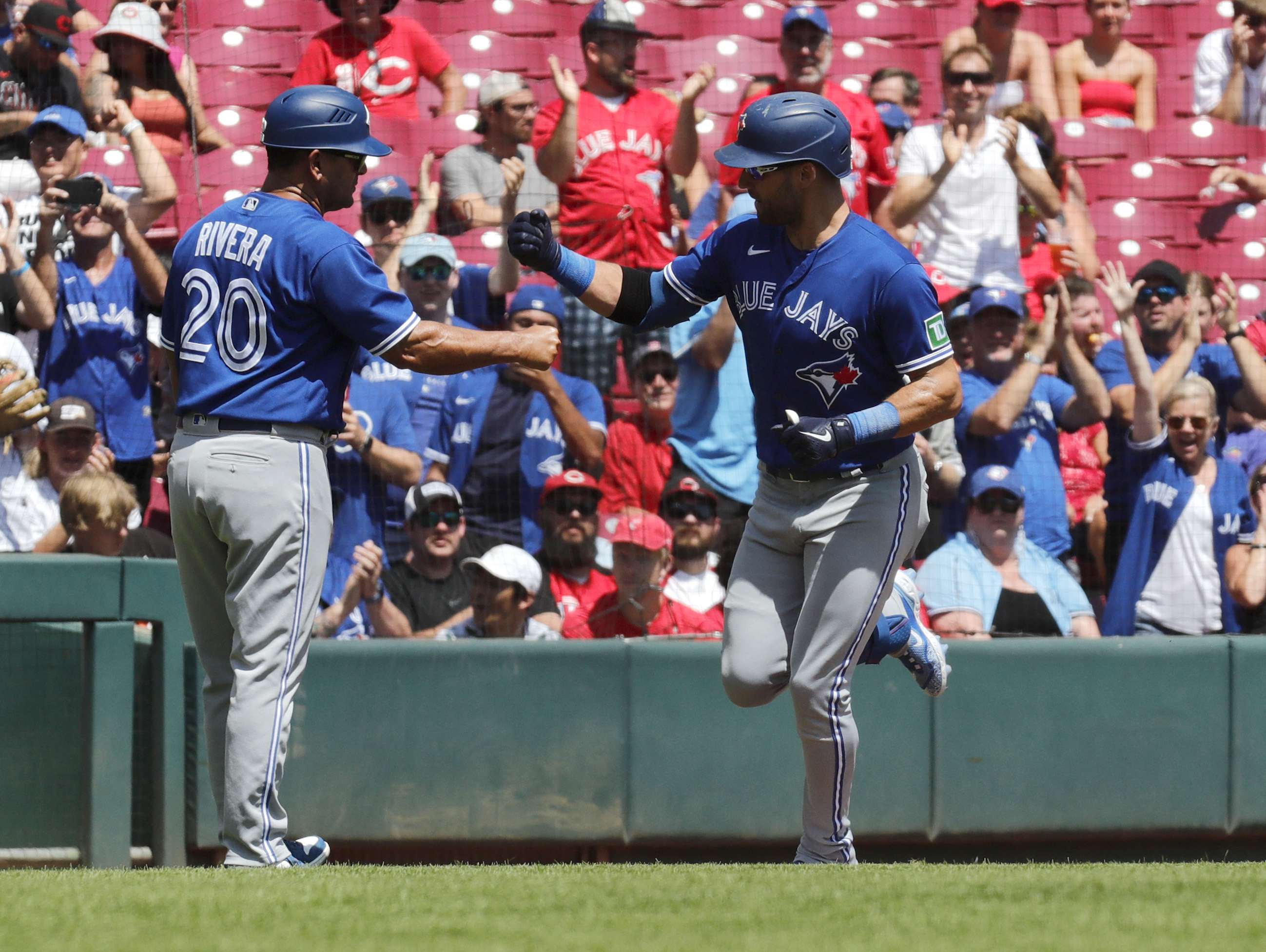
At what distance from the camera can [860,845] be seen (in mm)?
5793

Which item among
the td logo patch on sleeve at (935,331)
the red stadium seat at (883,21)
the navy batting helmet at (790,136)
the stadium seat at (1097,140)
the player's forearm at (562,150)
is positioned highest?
the red stadium seat at (883,21)

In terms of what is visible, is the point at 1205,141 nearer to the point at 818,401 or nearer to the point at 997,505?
the point at 997,505

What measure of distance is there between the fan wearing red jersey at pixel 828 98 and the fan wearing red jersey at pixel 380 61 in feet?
5.02

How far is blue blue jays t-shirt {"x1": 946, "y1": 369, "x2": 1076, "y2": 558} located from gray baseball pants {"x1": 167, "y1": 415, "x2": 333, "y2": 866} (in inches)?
129

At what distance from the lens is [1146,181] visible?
7.88 meters

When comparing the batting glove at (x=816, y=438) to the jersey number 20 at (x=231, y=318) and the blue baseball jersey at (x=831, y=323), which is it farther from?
the jersey number 20 at (x=231, y=318)

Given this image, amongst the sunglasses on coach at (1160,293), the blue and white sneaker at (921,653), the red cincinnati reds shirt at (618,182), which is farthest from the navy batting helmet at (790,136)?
the sunglasses on coach at (1160,293)

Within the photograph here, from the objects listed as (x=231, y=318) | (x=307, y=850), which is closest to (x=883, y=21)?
(x=231, y=318)

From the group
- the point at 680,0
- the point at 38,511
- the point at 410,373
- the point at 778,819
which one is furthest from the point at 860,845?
the point at 680,0

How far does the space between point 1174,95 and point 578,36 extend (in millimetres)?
3431

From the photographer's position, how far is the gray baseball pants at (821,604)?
376cm

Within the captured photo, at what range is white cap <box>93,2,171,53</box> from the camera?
698 cm

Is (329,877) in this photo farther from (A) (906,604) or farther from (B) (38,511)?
(B) (38,511)

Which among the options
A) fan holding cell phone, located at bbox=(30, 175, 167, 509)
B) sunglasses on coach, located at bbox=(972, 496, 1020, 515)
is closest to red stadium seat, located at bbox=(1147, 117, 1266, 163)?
sunglasses on coach, located at bbox=(972, 496, 1020, 515)
